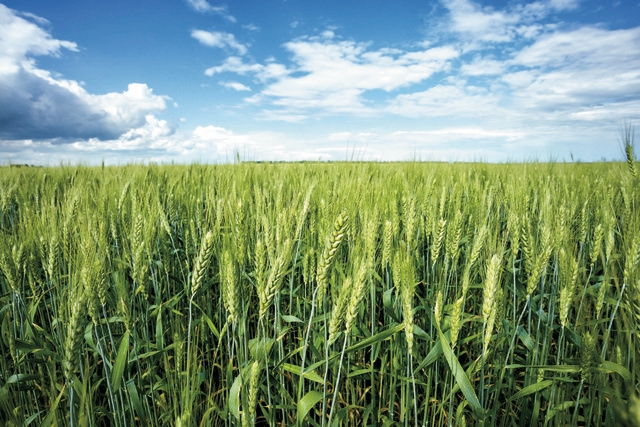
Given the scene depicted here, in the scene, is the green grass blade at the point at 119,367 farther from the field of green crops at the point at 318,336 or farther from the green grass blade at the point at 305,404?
the green grass blade at the point at 305,404

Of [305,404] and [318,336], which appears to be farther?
[318,336]

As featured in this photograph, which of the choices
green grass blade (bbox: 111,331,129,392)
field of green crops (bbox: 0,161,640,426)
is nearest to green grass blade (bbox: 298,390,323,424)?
field of green crops (bbox: 0,161,640,426)

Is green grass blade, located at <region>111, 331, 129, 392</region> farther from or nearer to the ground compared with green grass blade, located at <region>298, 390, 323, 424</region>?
farther from the ground

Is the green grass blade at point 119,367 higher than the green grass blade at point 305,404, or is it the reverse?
the green grass blade at point 119,367

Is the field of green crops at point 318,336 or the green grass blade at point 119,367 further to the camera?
the green grass blade at point 119,367

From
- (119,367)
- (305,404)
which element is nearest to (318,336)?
(305,404)

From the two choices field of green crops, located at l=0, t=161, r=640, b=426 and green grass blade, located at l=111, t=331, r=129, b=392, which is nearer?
field of green crops, located at l=0, t=161, r=640, b=426

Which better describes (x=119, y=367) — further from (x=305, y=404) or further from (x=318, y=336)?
(x=318, y=336)

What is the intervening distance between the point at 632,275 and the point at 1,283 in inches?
114

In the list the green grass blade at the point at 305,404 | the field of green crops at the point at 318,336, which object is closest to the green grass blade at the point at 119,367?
the field of green crops at the point at 318,336

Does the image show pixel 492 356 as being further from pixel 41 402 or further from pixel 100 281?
pixel 41 402

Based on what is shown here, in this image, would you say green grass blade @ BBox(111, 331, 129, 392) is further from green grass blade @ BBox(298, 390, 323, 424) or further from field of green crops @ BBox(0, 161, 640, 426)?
green grass blade @ BBox(298, 390, 323, 424)

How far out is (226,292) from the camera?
3.12ft

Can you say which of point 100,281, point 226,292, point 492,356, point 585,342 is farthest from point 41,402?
point 585,342
